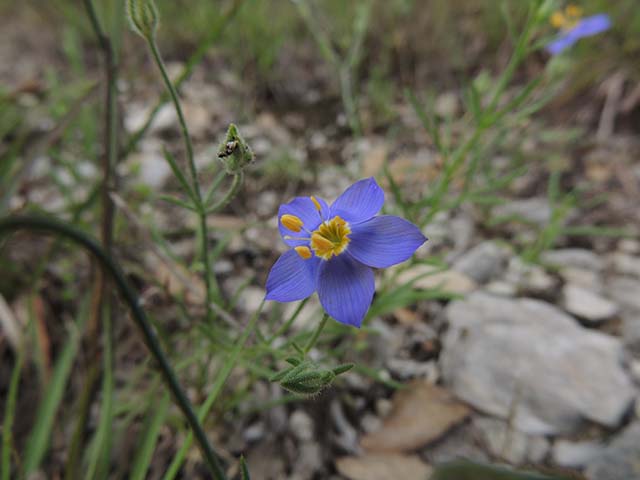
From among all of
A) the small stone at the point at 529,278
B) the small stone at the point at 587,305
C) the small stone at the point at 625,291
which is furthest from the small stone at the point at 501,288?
the small stone at the point at 625,291

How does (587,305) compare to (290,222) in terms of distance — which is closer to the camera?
(290,222)

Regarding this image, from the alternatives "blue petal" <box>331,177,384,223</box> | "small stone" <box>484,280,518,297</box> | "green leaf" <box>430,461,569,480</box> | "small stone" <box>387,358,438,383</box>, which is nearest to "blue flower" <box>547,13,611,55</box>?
"small stone" <box>484,280,518,297</box>

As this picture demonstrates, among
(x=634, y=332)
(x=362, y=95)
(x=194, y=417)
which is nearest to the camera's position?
(x=194, y=417)

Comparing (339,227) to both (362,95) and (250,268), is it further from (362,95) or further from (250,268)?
(362,95)

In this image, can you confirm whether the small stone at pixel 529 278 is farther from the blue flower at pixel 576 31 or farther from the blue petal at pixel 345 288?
the blue petal at pixel 345 288

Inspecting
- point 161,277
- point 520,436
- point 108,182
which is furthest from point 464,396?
point 108,182

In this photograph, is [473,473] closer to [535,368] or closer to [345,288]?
[345,288]

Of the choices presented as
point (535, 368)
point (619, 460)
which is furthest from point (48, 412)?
point (619, 460)
